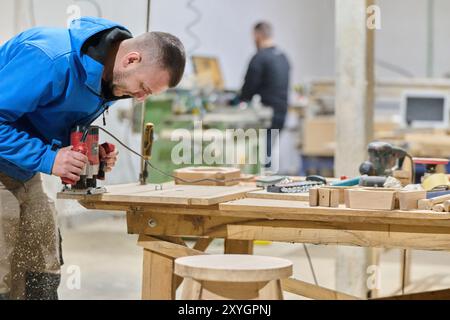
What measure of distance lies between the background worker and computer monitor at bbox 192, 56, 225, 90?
335 millimetres

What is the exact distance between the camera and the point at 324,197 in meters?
2.57

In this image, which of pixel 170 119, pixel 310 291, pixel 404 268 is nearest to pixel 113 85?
pixel 310 291

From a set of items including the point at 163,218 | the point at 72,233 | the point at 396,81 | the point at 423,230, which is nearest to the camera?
the point at 423,230

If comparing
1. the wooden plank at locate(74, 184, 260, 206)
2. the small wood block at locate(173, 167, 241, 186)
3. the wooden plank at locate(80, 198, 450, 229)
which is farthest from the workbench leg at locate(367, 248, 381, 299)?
the wooden plank at locate(80, 198, 450, 229)

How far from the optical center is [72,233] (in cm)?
659

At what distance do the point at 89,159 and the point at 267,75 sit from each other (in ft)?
15.5

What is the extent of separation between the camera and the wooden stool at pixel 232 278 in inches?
85.3

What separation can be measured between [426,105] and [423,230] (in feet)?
16.1

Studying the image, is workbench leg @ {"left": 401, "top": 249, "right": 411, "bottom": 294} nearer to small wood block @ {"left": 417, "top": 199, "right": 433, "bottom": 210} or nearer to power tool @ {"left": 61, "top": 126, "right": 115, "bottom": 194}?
small wood block @ {"left": 417, "top": 199, "right": 433, "bottom": 210}

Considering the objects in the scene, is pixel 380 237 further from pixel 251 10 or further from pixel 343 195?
pixel 251 10

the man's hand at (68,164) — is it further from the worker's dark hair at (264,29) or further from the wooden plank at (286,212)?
the worker's dark hair at (264,29)

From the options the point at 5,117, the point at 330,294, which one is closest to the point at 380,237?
the point at 330,294

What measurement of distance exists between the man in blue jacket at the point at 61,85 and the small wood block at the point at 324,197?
0.56 meters

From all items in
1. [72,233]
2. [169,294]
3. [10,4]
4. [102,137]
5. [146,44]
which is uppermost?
[10,4]
